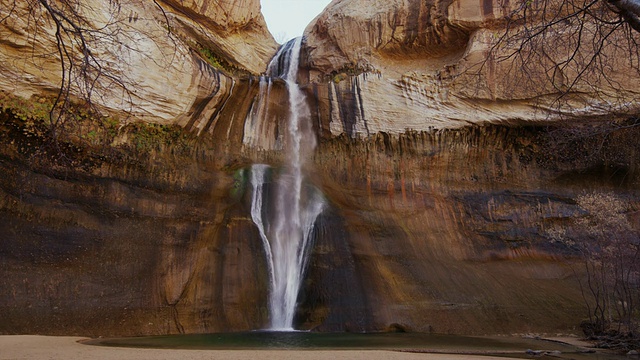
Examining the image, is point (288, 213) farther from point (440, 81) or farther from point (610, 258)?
point (610, 258)

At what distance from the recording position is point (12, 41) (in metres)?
11.0

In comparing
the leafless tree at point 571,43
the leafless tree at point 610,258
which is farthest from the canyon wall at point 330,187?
the leafless tree at point 571,43

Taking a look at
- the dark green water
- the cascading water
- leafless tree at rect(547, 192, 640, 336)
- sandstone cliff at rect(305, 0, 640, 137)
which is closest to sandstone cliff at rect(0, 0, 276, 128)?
the cascading water

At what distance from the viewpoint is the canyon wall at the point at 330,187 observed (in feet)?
39.0

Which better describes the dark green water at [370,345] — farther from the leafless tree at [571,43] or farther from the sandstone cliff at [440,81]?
the sandstone cliff at [440,81]

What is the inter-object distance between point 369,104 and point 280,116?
3.48m

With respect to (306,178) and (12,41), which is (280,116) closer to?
(306,178)

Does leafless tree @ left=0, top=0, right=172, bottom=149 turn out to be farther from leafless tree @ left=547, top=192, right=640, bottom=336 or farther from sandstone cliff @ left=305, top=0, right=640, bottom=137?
leafless tree @ left=547, top=192, right=640, bottom=336

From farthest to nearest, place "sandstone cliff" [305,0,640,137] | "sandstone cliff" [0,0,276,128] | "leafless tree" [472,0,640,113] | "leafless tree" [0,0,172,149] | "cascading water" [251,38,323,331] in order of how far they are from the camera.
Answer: "sandstone cliff" [305,0,640,137], "cascading water" [251,38,323,331], "sandstone cliff" [0,0,276,128], "leafless tree" [472,0,640,113], "leafless tree" [0,0,172,149]

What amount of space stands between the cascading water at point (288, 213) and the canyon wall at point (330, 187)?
398 mm

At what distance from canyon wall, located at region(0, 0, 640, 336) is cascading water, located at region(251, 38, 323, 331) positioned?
1.31 ft

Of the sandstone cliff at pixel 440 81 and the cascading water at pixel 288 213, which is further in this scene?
the sandstone cliff at pixel 440 81

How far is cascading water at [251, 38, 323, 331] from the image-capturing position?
14.5 m

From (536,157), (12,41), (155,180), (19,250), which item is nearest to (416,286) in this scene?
(536,157)
